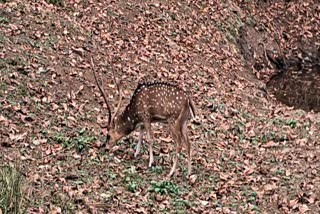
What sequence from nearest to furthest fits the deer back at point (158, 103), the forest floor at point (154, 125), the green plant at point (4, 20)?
the forest floor at point (154, 125) → the deer back at point (158, 103) → the green plant at point (4, 20)

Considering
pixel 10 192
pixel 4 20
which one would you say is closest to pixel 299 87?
pixel 4 20

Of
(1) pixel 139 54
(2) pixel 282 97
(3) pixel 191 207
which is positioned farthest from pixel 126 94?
(2) pixel 282 97

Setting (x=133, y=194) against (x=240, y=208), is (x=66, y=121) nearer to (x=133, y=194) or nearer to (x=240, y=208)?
(x=133, y=194)

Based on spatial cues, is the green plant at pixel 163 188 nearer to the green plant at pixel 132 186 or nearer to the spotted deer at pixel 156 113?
the green plant at pixel 132 186

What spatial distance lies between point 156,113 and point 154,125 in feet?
7.98

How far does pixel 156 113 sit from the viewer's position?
1057cm

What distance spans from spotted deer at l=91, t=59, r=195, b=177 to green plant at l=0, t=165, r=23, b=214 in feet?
9.65

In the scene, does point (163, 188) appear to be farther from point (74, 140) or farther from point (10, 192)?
point (10, 192)

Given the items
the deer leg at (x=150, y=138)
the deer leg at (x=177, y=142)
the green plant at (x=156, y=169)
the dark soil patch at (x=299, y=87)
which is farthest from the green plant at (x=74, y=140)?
the dark soil patch at (x=299, y=87)

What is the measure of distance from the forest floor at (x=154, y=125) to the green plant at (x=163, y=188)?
0.06 ft

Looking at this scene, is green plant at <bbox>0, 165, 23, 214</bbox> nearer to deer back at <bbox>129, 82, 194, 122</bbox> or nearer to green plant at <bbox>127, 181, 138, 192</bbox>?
green plant at <bbox>127, 181, 138, 192</bbox>

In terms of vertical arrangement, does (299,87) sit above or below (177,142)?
below

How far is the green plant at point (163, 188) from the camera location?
986cm

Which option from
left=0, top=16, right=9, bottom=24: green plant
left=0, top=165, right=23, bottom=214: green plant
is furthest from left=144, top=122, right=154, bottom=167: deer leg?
left=0, top=16, right=9, bottom=24: green plant
